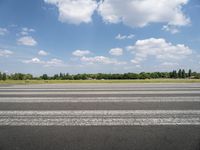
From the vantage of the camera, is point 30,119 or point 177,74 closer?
point 30,119

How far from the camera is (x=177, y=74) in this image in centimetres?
10062

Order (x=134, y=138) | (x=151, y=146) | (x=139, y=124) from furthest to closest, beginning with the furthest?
(x=139, y=124)
(x=134, y=138)
(x=151, y=146)

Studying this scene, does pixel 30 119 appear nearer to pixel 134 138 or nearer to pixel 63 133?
pixel 63 133

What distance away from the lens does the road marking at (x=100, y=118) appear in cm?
734

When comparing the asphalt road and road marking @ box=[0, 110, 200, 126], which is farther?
road marking @ box=[0, 110, 200, 126]

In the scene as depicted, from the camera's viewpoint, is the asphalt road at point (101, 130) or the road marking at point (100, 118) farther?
the road marking at point (100, 118)

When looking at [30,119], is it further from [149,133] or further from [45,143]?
[149,133]

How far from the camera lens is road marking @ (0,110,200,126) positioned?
7.34m

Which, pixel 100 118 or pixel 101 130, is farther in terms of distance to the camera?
pixel 100 118

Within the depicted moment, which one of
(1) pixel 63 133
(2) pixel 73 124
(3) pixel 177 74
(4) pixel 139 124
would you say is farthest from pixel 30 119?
(3) pixel 177 74

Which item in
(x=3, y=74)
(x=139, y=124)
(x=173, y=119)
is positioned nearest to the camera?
(x=139, y=124)

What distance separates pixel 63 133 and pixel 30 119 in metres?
2.33

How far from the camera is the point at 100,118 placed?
799 cm

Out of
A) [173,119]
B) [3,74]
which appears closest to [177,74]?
[3,74]
